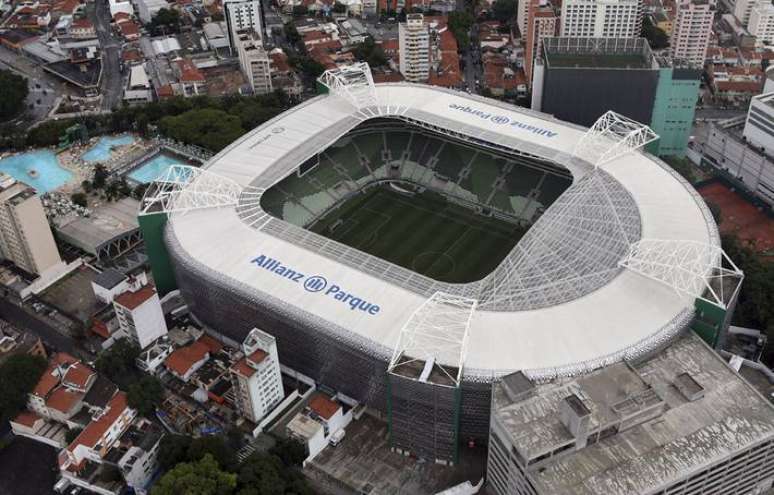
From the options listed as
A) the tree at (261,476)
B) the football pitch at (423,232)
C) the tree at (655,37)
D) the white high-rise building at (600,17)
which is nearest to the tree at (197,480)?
the tree at (261,476)

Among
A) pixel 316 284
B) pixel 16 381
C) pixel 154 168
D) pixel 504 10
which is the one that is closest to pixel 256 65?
pixel 154 168

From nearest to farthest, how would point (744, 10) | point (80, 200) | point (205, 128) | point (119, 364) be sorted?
1. point (119, 364)
2. point (80, 200)
3. point (205, 128)
4. point (744, 10)

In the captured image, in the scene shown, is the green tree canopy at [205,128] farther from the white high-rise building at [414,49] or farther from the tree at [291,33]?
the tree at [291,33]

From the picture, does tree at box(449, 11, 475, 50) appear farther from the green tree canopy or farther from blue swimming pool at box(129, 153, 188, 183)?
blue swimming pool at box(129, 153, 188, 183)

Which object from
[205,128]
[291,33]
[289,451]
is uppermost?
[291,33]

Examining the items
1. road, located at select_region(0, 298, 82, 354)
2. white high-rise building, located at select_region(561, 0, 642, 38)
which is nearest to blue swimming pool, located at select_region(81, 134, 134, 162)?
road, located at select_region(0, 298, 82, 354)

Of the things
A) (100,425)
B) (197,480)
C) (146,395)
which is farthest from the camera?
(146,395)

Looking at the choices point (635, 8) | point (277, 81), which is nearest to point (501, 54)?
point (635, 8)

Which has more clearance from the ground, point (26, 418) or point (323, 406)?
point (323, 406)

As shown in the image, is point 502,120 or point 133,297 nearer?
point 133,297

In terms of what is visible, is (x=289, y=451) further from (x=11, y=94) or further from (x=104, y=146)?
(x=11, y=94)
